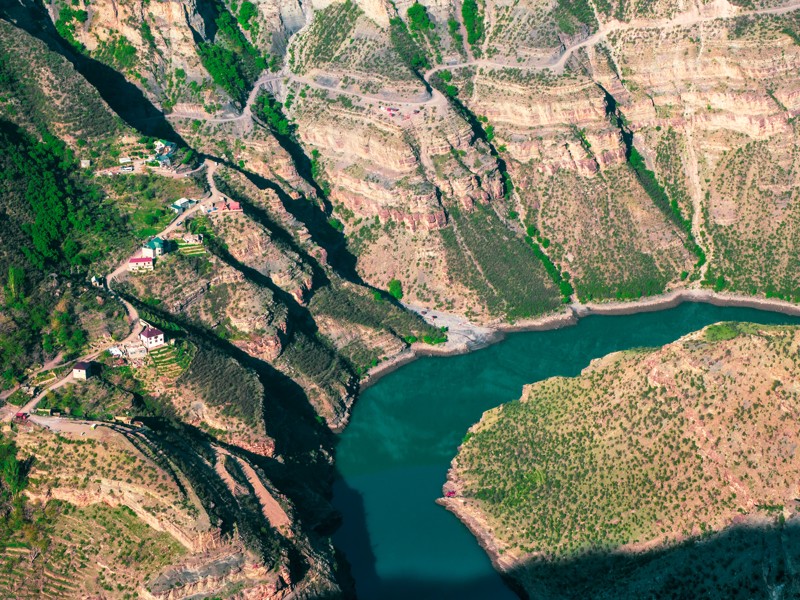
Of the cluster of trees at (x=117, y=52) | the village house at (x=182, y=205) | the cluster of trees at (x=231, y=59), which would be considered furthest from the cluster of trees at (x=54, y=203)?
the cluster of trees at (x=231, y=59)

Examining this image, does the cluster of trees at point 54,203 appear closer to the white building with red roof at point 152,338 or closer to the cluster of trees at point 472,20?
the white building with red roof at point 152,338

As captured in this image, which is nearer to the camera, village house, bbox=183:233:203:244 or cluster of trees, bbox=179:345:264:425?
cluster of trees, bbox=179:345:264:425

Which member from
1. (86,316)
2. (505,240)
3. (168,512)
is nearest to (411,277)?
(505,240)

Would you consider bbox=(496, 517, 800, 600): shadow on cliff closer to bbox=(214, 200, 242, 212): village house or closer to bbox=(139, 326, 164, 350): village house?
bbox=(139, 326, 164, 350): village house

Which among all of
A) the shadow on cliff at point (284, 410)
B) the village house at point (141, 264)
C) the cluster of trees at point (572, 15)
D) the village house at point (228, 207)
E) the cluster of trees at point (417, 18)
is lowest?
the shadow on cliff at point (284, 410)

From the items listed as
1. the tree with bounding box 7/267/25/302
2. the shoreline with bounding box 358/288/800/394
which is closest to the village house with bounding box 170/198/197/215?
the tree with bounding box 7/267/25/302

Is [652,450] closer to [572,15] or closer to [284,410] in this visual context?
[284,410]

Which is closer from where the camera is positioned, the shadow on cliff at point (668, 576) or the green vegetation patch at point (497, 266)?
the shadow on cliff at point (668, 576)

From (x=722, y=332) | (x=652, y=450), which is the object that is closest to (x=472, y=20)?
(x=722, y=332)
